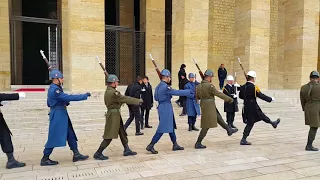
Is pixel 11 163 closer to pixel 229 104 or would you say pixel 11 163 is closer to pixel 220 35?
pixel 229 104

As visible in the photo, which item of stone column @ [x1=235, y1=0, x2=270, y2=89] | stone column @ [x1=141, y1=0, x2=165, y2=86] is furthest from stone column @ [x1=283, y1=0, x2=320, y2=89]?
stone column @ [x1=141, y1=0, x2=165, y2=86]

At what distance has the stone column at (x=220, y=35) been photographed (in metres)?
17.9

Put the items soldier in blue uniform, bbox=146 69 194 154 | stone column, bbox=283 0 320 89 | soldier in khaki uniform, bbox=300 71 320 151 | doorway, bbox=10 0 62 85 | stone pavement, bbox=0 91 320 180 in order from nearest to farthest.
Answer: stone pavement, bbox=0 91 320 180 < soldier in blue uniform, bbox=146 69 194 154 < soldier in khaki uniform, bbox=300 71 320 151 < doorway, bbox=10 0 62 85 < stone column, bbox=283 0 320 89

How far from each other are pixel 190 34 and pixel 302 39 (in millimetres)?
7853

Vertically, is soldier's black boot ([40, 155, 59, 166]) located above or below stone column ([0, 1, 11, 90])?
below

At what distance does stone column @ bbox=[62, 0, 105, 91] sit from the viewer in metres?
10.7

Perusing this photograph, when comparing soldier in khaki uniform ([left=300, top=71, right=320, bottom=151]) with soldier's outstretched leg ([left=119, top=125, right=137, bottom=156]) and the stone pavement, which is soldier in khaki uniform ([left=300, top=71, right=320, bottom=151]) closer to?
the stone pavement

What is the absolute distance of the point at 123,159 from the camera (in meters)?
5.14

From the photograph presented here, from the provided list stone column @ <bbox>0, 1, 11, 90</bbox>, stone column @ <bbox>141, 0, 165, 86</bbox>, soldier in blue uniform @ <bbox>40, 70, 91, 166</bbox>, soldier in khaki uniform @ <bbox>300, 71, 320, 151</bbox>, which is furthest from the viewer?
stone column @ <bbox>141, 0, 165, 86</bbox>

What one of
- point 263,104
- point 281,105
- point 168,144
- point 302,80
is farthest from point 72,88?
point 302,80

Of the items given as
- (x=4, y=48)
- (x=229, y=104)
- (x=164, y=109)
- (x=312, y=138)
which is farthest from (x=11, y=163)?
(x=4, y=48)

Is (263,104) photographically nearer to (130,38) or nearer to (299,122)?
(299,122)

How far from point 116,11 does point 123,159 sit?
15.0 m

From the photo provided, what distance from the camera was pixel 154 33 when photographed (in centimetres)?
1580
